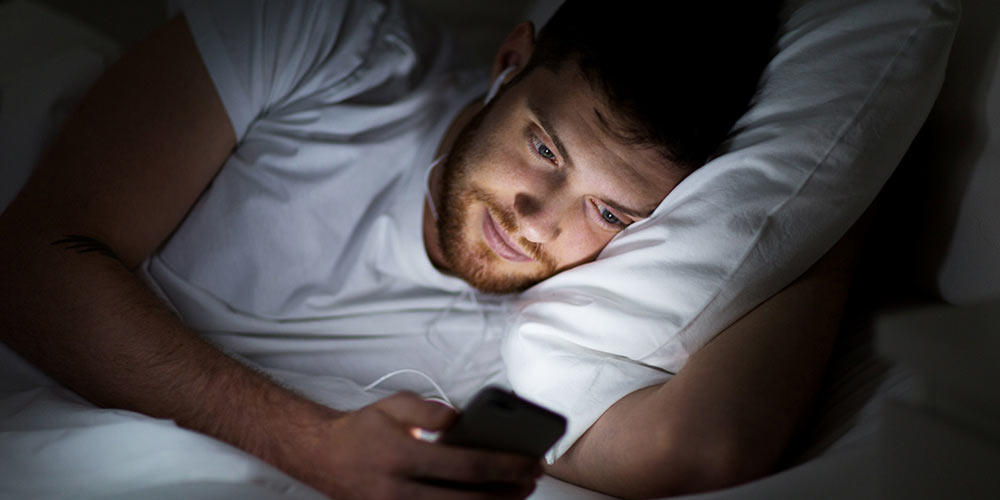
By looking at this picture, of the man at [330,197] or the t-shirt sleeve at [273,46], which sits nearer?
the man at [330,197]

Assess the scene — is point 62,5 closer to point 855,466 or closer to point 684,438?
point 684,438

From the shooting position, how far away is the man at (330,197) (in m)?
0.78

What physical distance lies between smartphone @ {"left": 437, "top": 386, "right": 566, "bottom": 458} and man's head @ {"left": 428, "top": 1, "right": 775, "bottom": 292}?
0.45 meters

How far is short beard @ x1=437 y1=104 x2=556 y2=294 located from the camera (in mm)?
1031

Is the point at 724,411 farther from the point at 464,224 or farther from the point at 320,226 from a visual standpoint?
the point at 320,226

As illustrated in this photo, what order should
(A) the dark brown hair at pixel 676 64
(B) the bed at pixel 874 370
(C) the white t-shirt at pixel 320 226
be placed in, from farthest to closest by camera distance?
1. (C) the white t-shirt at pixel 320 226
2. (A) the dark brown hair at pixel 676 64
3. (B) the bed at pixel 874 370

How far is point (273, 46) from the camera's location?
40.8 inches

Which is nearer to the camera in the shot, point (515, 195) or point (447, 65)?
point (515, 195)

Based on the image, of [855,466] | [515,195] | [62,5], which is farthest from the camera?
[62,5]

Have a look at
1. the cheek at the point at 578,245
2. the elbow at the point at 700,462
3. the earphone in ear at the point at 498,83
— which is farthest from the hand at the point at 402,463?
the earphone in ear at the point at 498,83

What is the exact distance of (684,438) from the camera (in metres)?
0.71

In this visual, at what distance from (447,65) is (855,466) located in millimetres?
959

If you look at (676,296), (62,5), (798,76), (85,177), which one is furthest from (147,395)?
(62,5)

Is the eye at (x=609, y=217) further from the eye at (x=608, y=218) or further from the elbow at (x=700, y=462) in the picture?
the elbow at (x=700, y=462)
